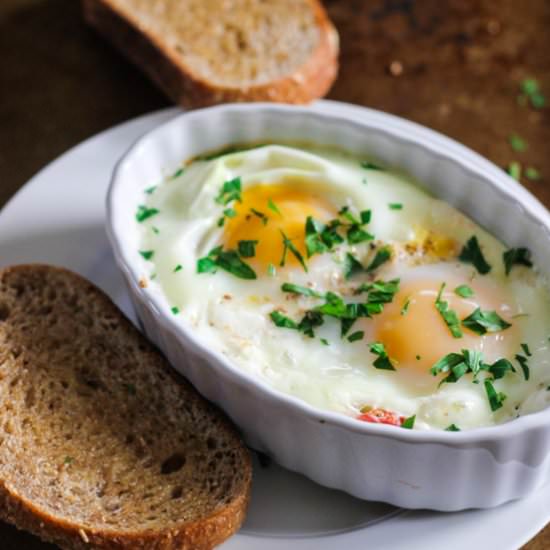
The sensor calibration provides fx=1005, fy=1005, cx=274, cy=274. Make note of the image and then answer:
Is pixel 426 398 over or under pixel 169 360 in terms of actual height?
over

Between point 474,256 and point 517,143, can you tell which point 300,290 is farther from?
point 517,143

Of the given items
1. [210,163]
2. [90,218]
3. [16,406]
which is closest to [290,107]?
[210,163]

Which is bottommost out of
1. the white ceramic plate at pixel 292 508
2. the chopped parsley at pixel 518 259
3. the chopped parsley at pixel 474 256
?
the white ceramic plate at pixel 292 508

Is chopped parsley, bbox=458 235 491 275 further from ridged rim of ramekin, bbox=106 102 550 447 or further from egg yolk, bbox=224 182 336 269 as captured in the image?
egg yolk, bbox=224 182 336 269

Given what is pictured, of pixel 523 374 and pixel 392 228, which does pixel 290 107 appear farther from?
pixel 523 374

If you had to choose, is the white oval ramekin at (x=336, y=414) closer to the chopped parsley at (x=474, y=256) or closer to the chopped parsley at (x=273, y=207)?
the chopped parsley at (x=474, y=256)

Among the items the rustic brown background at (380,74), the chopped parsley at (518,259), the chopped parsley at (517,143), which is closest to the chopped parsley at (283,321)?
the chopped parsley at (518,259)

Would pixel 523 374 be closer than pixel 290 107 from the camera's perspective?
Yes

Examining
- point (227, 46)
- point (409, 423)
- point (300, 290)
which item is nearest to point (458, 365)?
point (409, 423)
